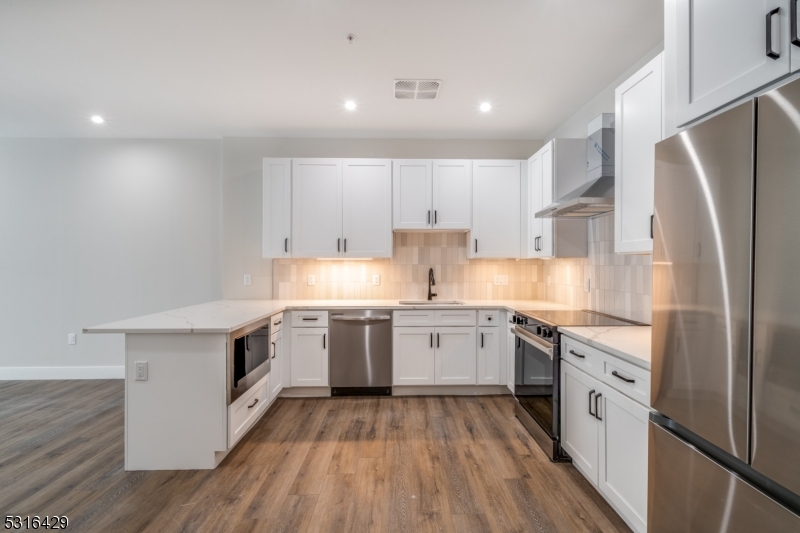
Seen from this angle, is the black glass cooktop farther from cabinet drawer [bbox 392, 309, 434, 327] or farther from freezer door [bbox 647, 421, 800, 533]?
freezer door [bbox 647, 421, 800, 533]

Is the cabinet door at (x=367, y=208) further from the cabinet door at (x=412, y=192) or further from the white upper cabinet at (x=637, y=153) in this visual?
the white upper cabinet at (x=637, y=153)

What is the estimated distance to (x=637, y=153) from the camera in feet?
6.29

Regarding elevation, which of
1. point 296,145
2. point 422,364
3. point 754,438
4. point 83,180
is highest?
point 296,145

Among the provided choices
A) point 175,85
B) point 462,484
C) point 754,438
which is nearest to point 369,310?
point 462,484

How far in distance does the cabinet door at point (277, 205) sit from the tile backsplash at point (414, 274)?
395 mm

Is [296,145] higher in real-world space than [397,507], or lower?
higher

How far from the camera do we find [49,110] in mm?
3352

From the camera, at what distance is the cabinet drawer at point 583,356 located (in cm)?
193

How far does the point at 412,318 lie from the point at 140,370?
2.16 meters

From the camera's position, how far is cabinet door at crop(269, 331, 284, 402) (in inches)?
124

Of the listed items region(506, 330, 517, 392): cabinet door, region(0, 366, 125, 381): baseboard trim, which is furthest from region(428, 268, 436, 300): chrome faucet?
region(0, 366, 125, 381): baseboard trim

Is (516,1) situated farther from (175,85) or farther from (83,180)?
(83,180)

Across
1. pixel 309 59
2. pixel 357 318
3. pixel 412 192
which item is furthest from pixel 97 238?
pixel 412 192

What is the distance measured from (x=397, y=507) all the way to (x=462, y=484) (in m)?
0.43
